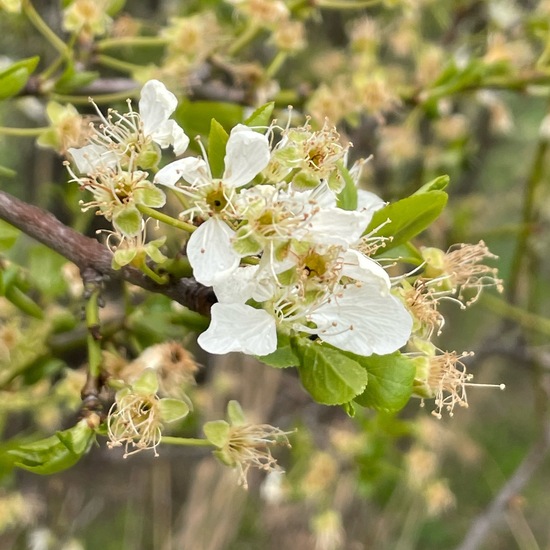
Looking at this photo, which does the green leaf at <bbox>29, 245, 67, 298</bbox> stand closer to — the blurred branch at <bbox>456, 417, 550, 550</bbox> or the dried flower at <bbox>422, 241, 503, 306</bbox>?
the dried flower at <bbox>422, 241, 503, 306</bbox>

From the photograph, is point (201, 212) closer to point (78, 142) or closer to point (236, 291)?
point (236, 291)

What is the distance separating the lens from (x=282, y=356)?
337 millimetres

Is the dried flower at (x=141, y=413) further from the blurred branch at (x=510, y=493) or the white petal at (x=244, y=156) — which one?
the blurred branch at (x=510, y=493)

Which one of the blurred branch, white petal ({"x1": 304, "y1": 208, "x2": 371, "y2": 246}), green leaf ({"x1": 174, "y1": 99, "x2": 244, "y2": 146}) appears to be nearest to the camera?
white petal ({"x1": 304, "y1": 208, "x2": 371, "y2": 246})

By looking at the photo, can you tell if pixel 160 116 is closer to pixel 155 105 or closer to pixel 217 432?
pixel 155 105

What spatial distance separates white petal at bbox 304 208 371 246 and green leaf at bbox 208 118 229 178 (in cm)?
7

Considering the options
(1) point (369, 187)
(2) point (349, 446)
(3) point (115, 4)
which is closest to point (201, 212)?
(3) point (115, 4)

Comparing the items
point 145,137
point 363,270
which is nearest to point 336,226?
point 363,270

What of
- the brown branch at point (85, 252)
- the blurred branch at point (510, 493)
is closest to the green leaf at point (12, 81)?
the brown branch at point (85, 252)

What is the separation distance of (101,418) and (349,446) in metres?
0.61

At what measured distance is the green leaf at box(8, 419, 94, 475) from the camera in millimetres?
340

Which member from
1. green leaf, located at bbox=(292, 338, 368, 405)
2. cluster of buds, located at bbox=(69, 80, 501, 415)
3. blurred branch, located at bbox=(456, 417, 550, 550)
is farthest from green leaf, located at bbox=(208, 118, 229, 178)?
blurred branch, located at bbox=(456, 417, 550, 550)

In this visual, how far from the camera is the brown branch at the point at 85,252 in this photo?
354mm

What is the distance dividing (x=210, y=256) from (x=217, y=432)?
0.14 m
